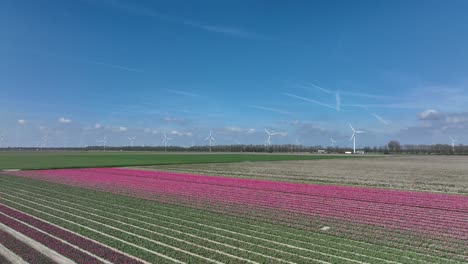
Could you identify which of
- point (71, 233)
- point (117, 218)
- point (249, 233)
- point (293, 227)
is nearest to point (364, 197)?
point (293, 227)

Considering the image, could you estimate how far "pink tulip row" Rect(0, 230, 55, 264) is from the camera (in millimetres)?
9484

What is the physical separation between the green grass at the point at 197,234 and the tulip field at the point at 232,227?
29 mm

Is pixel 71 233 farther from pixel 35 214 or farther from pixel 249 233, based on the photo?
pixel 249 233

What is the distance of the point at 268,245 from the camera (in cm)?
1098

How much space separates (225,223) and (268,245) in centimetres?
334

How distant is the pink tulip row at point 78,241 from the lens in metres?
9.74

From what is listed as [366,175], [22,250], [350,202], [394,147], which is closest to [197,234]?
[22,250]

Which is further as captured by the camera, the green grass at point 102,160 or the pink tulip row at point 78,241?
the green grass at point 102,160

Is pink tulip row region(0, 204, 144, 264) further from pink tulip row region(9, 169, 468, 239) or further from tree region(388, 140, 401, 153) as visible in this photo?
tree region(388, 140, 401, 153)

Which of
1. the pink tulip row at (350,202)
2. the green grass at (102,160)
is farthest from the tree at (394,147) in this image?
the pink tulip row at (350,202)

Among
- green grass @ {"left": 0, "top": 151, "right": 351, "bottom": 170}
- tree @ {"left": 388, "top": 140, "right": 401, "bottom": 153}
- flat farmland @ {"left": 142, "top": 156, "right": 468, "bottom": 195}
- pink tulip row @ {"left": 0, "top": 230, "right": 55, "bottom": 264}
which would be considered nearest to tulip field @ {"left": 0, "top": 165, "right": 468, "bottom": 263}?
pink tulip row @ {"left": 0, "top": 230, "right": 55, "bottom": 264}

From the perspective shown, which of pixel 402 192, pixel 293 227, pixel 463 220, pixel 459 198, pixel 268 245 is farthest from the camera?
pixel 402 192

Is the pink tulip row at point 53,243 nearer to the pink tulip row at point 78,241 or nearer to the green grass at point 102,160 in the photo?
the pink tulip row at point 78,241

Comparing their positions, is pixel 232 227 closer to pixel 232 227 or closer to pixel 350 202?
pixel 232 227
